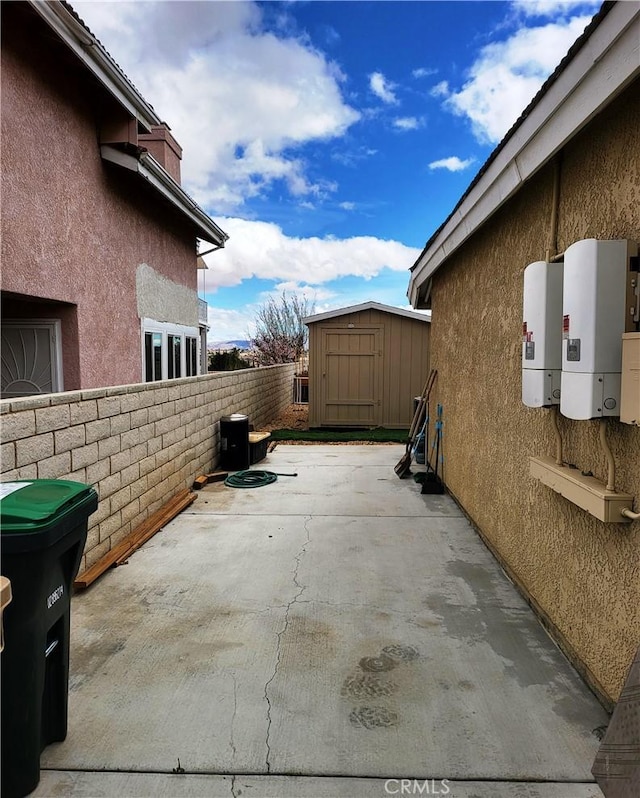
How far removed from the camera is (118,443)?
4.71 metres

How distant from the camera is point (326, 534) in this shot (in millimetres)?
5199

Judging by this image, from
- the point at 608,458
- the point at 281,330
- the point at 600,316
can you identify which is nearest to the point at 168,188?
the point at 600,316

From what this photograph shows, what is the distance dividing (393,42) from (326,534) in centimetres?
643

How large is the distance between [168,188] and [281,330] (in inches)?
889

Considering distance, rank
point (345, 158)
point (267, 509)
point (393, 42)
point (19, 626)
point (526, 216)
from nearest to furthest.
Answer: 1. point (19, 626)
2. point (526, 216)
3. point (267, 509)
4. point (393, 42)
5. point (345, 158)

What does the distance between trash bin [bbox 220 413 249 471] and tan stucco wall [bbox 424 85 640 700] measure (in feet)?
11.5

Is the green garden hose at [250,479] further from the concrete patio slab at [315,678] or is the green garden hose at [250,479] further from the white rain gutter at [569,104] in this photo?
the white rain gutter at [569,104]

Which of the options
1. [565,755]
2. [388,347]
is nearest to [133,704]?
[565,755]

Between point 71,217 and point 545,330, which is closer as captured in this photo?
point 545,330

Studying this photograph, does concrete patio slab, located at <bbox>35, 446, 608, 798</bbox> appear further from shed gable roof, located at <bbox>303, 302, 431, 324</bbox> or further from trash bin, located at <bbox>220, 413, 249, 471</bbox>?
shed gable roof, located at <bbox>303, 302, 431, 324</bbox>

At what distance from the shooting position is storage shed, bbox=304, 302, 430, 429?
12.8 metres

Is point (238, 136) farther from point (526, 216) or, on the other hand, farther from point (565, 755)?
point (565, 755)

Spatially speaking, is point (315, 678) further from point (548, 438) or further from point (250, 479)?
point (250, 479)

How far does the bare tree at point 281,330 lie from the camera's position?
29719 millimetres
